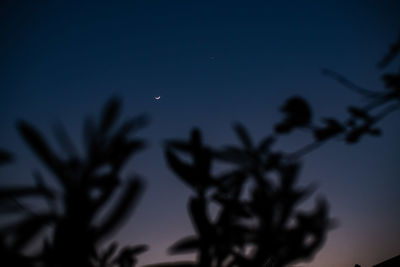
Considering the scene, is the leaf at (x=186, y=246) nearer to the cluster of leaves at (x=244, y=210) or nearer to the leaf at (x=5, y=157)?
the cluster of leaves at (x=244, y=210)

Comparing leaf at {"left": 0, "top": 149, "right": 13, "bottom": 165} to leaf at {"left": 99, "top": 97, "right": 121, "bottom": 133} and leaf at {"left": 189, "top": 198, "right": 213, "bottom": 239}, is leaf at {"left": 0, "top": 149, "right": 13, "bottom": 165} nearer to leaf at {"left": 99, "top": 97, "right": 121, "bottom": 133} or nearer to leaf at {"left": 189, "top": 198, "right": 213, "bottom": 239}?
leaf at {"left": 99, "top": 97, "right": 121, "bottom": 133}

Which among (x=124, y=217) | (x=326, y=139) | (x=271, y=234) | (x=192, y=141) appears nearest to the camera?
(x=124, y=217)

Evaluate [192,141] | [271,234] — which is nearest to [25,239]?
[192,141]

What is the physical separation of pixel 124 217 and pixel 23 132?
33 centimetres

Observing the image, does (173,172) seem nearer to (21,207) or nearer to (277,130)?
(21,207)

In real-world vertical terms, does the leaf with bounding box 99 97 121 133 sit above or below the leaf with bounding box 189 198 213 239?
above

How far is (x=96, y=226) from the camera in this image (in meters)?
0.53

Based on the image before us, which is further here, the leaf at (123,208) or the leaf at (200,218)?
the leaf at (200,218)

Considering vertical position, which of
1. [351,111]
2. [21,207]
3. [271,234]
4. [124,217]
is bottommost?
[271,234]

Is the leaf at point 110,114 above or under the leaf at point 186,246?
above

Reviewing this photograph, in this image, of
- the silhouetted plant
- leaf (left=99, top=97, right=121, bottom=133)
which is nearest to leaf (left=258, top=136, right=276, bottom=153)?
the silhouetted plant

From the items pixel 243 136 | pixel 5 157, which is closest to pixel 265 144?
pixel 243 136

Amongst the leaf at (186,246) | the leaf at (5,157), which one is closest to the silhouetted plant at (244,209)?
the leaf at (186,246)

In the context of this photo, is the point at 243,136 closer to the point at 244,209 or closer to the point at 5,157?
the point at 244,209
